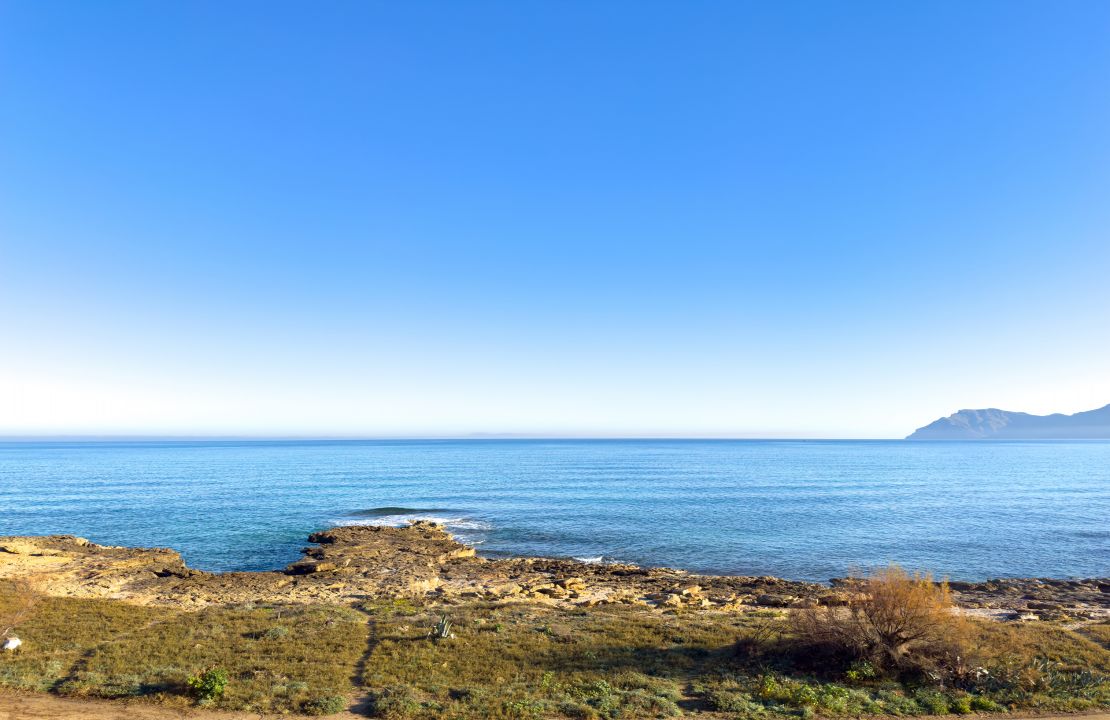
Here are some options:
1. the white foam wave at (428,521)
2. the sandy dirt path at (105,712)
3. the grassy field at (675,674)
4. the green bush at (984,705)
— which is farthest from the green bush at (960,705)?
the white foam wave at (428,521)

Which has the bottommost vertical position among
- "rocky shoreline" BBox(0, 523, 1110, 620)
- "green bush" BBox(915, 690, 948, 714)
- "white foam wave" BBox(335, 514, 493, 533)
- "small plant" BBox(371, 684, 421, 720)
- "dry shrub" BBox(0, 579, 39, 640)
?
"white foam wave" BBox(335, 514, 493, 533)

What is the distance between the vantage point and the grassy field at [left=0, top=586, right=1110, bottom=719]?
59.4 feet

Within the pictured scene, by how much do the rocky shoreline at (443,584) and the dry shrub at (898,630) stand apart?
902cm

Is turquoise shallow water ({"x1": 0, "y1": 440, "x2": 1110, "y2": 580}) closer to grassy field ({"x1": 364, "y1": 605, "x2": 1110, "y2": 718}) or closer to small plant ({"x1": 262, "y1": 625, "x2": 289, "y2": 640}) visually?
grassy field ({"x1": 364, "y1": 605, "x2": 1110, "y2": 718})

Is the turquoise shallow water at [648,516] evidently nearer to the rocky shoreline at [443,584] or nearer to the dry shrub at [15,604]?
the rocky shoreline at [443,584]

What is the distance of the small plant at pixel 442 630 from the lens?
25.1 m

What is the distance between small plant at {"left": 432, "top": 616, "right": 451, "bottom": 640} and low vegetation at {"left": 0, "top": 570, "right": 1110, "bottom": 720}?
9 cm

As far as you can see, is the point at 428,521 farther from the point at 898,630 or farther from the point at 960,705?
the point at 960,705

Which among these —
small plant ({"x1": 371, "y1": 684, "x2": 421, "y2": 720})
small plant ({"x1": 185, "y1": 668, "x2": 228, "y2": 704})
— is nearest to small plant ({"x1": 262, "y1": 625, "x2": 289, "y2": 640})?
small plant ({"x1": 185, "y1": 668, "x2": 228, "y2": 704})

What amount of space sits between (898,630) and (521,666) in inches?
583

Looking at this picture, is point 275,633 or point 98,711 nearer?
point 98,711

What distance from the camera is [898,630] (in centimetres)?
2150

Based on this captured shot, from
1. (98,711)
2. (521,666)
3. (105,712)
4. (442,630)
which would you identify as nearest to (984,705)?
(521,666)

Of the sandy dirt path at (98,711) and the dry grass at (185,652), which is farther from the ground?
the sandy dirt path at (98,711)
